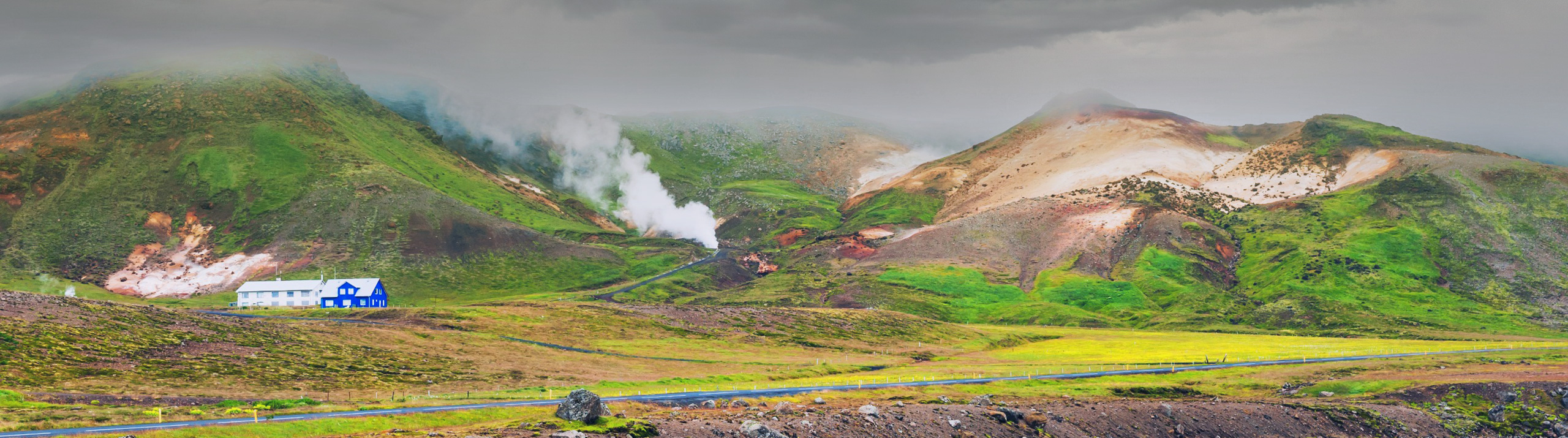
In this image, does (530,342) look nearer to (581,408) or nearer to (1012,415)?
(581,408)

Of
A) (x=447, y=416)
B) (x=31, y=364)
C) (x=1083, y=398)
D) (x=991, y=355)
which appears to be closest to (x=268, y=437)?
(x=447, y=416)

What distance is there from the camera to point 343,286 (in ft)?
627

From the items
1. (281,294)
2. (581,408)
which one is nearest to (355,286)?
(281,294)

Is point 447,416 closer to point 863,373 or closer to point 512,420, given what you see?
point 512,420

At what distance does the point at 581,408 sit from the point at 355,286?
143673mm

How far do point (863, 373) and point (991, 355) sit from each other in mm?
38776

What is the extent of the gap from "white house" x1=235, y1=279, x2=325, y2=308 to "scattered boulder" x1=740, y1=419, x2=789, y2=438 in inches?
5864

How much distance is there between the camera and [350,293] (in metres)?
192

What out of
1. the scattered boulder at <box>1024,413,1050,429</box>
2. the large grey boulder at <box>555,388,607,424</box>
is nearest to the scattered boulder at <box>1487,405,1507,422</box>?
the scattered boulder at <box>1024,413,1050,429</box>

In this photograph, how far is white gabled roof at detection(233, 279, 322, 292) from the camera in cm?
19362

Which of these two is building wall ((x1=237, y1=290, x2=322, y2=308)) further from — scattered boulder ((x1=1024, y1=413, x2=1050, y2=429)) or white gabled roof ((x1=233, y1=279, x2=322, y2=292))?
scattered boulder ((x1=1024, y1=413, x2=1050, y2=429))

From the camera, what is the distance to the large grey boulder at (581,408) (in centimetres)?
6662

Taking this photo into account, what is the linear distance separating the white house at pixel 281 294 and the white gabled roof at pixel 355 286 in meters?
1.32

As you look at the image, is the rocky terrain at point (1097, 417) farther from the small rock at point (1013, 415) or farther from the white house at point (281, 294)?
the white house at point (281, 294)
